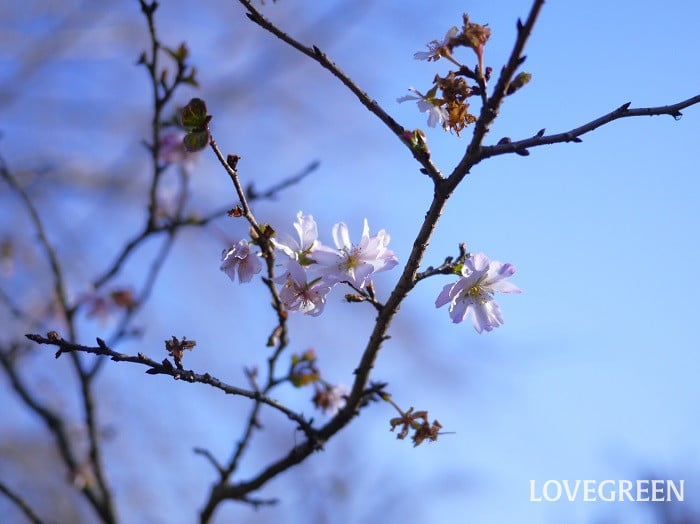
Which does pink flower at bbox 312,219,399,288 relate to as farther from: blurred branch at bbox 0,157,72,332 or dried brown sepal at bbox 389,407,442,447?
blurred branch at bbox 0,157,72,332

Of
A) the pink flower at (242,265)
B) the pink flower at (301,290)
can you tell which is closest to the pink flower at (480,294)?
the pink flower at (301,290)

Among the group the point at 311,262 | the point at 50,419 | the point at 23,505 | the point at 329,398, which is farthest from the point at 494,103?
the point at 50,419

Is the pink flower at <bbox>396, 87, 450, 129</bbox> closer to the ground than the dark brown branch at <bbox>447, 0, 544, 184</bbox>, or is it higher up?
higher up

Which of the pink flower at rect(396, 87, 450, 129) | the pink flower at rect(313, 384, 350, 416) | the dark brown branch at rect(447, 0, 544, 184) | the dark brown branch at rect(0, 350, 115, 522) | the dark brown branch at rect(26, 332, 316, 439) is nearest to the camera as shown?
the dark brown branch at rect(447, 0, 544, 184)

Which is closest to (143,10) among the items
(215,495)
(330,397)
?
(330,397)

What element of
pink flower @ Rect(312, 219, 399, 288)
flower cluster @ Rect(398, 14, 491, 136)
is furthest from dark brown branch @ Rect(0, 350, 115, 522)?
flower cluster @ Rect(398, 14, 491, 136)

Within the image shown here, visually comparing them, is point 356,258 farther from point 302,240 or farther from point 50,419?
point 50,419

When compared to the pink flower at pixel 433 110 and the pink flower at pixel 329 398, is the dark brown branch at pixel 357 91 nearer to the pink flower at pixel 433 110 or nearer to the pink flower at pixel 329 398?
the pink flower at pixel 433 110
